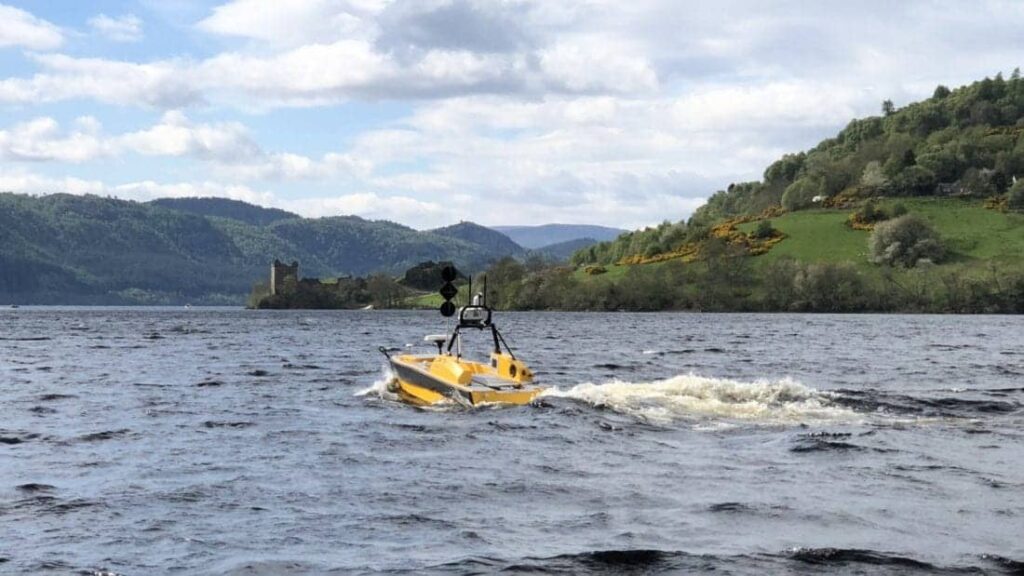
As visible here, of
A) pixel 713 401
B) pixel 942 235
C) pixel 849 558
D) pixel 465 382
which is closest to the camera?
pixel 849 558

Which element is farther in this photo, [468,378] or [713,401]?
[468,378]

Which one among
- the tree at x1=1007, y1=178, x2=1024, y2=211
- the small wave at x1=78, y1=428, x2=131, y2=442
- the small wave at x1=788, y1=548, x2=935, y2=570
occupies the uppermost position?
the tree at x1=1007, y1=178, x2=1024, y2=211

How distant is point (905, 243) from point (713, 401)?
149604 millimetres

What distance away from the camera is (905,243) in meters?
172

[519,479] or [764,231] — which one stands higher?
[764,231]

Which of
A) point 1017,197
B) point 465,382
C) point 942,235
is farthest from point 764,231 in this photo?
point 465,382

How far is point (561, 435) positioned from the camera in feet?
90.4

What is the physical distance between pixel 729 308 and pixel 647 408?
156 metres

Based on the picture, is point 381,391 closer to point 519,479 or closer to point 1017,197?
point 519,479

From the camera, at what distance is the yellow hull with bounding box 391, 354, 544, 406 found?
32812 mm

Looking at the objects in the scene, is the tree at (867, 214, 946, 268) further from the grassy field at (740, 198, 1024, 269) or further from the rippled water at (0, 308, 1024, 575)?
the rippled water at (0, 308, 1024, 575)

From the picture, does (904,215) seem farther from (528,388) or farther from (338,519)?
(338,519)

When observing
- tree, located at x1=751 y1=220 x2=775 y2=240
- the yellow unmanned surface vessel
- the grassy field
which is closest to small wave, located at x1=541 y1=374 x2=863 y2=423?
the yellow unmanned surface vessel

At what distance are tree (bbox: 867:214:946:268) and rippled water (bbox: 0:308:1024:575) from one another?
13160cm
